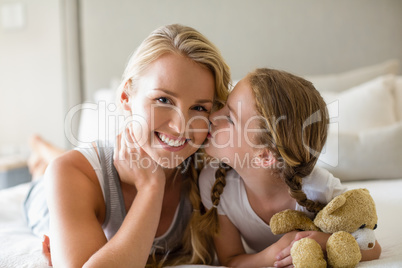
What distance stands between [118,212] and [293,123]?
60 centimetres

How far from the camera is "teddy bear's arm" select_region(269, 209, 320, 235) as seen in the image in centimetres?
99

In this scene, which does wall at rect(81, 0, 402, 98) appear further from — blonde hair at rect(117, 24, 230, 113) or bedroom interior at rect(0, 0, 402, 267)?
blonde hair at rect(117, 24, 230, 113)

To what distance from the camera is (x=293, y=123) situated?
962mm

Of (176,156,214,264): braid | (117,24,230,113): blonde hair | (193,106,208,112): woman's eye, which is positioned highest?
(117,24,230,113): blonde hair

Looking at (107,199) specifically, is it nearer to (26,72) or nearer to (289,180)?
(289,180)

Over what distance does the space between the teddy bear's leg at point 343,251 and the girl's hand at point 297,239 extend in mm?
55

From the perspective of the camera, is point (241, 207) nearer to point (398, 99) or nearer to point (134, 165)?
point (134, 165)

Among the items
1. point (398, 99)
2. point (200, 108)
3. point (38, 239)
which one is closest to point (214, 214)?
point (200, 108)

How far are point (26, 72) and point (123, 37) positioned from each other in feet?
3.07

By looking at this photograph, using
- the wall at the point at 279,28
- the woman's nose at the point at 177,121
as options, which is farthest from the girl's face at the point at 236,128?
the wall at the point at 279,28

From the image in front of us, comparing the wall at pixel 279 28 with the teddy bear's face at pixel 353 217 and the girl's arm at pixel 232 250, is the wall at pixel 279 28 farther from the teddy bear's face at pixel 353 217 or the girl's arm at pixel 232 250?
the teddy bear's face at pixel 353 217

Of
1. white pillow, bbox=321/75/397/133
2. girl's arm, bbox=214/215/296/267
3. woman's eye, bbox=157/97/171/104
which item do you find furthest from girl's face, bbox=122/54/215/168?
white pillow, bbox=321/75/397/133

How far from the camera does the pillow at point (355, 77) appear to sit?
84.5 inches

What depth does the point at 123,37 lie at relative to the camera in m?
2.62
